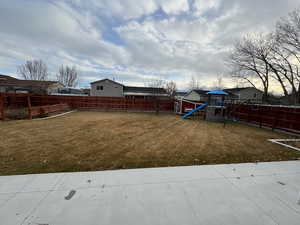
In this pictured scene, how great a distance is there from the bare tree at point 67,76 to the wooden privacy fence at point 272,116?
42736mm

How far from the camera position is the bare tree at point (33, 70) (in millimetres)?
29812

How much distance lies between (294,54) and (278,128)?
1174 centimetres

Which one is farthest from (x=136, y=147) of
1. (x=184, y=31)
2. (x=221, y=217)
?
(x=184, y=31)

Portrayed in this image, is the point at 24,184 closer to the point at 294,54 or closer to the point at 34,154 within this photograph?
the point at 34,154

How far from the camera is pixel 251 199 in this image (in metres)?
1.94

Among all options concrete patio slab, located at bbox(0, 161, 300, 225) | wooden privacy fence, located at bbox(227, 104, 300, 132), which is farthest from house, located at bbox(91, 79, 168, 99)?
concrete patio slab, located at bbox(0, 161, 300, 225)

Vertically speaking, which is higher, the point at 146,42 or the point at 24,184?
the point at 146,42

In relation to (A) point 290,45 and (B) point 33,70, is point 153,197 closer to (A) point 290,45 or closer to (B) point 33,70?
(A) point 290,45

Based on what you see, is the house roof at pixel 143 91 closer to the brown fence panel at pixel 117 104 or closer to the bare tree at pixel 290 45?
the brown fence panel at pixel 117 104

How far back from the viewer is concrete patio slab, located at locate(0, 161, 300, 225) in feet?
5.12

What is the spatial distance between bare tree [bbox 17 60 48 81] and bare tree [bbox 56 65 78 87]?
18.4ft

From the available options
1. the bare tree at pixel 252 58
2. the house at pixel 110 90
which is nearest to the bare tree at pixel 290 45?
the bare tree at pixel 252 58

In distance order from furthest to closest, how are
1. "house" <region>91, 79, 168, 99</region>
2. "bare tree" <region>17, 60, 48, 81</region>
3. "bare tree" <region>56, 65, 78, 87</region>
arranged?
"bare tree" <region>56, 65, 78, 87</region> < "bare tree" <region>17, 60, 48, 81</region> < "house" <region>91, 79, 168, 99</region>

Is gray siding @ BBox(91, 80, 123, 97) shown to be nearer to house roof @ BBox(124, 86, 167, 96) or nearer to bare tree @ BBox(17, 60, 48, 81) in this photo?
house roof @ BBox(124, 86, 167, 96)
